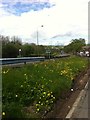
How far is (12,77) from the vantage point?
49.4ft

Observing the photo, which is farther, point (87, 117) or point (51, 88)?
point (51, 88)

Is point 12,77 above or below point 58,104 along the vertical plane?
above

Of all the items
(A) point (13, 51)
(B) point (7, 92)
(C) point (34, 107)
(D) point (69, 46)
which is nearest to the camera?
(C) point (34, 107)

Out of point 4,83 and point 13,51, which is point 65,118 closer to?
point 4,83

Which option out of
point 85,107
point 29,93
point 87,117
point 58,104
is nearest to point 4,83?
point 29,93

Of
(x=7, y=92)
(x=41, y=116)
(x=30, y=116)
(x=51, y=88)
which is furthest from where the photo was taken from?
(x=51, y=88)

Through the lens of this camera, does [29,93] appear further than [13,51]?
No

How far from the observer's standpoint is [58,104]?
13.7 m

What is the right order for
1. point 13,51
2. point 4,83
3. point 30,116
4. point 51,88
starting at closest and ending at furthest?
point 30,116, point 4,83, point 51,88, point 13,51

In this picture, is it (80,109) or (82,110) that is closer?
(82,110)

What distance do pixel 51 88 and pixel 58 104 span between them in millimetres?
1256

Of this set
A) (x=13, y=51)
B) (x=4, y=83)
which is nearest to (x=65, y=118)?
(x=4, y=83)

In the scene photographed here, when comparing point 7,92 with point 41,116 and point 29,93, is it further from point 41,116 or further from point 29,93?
point 41,116

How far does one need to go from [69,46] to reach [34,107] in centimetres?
16168
